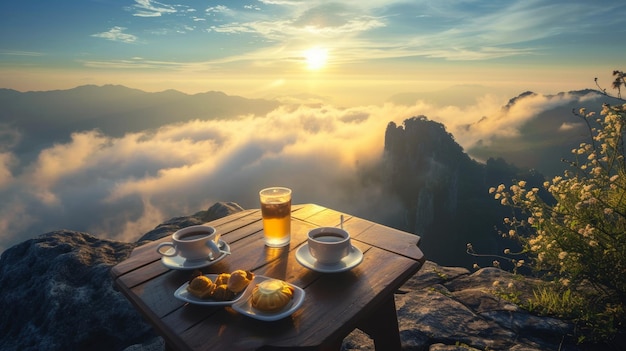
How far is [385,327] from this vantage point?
2.75 meters

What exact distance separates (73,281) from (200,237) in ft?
12.3

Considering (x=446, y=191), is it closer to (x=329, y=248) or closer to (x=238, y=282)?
(x=329, y=248)

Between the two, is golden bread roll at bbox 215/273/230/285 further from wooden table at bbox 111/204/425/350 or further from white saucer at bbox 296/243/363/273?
white saucer at bbox 296/243/363/273

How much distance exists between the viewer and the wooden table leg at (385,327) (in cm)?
271

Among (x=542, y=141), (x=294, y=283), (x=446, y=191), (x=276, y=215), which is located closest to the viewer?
(x=294, y=283)

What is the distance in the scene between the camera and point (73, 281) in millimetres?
4770

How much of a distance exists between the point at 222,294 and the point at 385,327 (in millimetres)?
1600

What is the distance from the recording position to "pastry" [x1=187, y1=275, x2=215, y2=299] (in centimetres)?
184

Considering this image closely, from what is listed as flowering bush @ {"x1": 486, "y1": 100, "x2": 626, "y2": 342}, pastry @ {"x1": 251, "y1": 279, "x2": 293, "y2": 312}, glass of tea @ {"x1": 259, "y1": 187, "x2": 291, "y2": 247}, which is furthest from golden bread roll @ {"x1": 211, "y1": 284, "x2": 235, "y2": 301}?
flowering bush @ {"x1": 486, "y1": 100, "x2": 626, "y2": 342}

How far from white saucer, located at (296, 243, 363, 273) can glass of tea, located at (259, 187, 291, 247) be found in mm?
338

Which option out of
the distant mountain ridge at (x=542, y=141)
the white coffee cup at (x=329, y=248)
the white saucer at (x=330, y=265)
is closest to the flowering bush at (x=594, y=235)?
the white saucer at (x=330, y=265)

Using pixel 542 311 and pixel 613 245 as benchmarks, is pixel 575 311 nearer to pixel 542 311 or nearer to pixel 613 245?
pixel 542 311

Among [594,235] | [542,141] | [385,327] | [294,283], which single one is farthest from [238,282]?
[542,141]

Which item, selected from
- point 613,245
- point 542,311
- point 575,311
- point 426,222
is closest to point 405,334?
point 542,311
